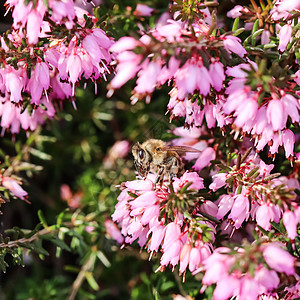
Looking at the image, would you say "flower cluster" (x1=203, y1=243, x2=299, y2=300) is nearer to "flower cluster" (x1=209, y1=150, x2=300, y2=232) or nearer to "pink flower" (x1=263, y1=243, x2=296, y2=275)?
"pink flower" (x1=263, y1=243, x2=296, y2=275)

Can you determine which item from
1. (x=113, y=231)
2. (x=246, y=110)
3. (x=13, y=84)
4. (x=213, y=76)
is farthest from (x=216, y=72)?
(x=113, y=231)

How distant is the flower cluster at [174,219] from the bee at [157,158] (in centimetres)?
22

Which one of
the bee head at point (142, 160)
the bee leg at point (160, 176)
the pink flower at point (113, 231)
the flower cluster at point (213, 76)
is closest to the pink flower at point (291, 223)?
the flower cluster at point (213, 76)

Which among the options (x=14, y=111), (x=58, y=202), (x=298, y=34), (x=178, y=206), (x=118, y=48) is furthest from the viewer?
(x=58, y=202)

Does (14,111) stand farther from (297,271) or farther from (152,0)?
(297,271)

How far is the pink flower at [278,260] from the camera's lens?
2217 millimetres

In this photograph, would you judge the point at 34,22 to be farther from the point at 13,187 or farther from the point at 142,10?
the point at 142,10

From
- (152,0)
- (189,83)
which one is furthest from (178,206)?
(152,0)

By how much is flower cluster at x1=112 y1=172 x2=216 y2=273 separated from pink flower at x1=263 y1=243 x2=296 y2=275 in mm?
384

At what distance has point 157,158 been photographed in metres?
3.20

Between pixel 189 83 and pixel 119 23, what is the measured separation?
5.42ft

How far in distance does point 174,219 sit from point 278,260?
0.68 metres

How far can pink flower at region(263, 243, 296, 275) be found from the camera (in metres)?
2.22

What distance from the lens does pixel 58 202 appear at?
17.6ft
